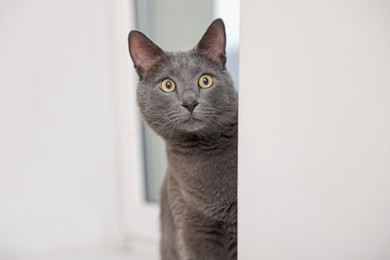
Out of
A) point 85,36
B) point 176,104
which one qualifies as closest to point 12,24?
point 85,36

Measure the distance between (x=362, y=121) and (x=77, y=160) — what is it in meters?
1.12

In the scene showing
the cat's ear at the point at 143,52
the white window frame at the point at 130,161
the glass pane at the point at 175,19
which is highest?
the glass pane at the point at 175,19

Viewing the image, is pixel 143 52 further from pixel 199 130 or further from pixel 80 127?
pixel 80 127

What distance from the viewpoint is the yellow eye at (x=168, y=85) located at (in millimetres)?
896

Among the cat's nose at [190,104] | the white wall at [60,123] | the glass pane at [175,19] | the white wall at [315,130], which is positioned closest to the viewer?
the white wall at [315,130]

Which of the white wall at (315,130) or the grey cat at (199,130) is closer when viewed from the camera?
the white wall at (315,130)

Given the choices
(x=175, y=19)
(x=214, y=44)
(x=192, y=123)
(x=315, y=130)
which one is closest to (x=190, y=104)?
(x=192, y=123)

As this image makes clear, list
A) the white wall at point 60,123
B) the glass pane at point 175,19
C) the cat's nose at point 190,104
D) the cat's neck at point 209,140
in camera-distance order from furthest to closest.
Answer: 1. the glass pane at point 175,19
2. the white wall at point 60,123
3. the cat's neck at point 209,140
4. the cat's nose at point 190,104

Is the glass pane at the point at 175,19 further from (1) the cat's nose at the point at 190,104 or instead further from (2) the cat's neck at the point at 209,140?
(1) the cat's nose at the point at 190,104

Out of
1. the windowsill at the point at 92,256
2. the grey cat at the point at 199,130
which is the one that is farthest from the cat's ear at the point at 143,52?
the windowsill at the point at 92,256

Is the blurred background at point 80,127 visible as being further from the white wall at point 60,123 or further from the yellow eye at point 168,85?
the yellow eye at point 168,85

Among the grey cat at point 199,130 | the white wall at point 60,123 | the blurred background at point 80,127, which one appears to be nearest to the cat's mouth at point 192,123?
the grey cat at point 199,130

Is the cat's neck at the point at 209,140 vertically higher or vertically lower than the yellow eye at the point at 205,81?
lower

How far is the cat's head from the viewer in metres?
0.85
